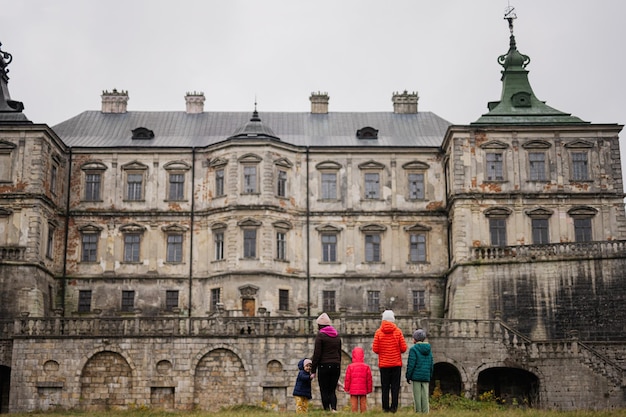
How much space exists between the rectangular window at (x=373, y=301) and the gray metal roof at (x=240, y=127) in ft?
26.7

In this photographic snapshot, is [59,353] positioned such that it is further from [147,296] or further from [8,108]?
[8,108]

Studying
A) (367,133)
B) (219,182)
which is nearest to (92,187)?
(219,182)

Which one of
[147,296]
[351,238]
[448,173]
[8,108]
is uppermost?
[8,108]

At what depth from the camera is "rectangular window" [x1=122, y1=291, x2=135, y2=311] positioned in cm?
4409

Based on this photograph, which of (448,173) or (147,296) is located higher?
(448,173)

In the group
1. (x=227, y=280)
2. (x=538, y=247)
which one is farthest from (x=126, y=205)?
(x=538, y=247)

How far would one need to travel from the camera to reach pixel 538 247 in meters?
39.6

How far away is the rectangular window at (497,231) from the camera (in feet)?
138

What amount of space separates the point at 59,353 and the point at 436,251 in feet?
66.3

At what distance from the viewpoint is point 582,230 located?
4212 centimetres

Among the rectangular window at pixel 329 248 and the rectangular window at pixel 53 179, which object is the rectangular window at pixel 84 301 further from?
the rectangular window at pixel 329 248

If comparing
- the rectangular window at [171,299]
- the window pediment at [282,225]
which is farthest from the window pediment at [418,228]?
the rectangular window at [171,299]

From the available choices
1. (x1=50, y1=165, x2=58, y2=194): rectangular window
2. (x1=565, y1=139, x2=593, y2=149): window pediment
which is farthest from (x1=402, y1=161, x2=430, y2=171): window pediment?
(x1=50, y1=165, x2=58, y2=194): rectangular window

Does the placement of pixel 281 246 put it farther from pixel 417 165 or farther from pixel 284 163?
pixel 417 165
